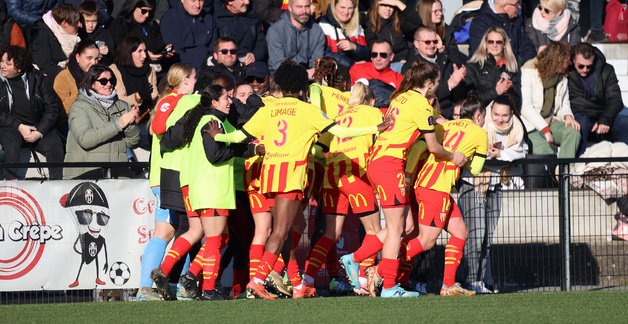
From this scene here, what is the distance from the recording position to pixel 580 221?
32.9 feet

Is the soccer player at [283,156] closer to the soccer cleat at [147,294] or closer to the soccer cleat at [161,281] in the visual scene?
the soccer cleat at [161,281]

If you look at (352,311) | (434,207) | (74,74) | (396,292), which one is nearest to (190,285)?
(352,311)

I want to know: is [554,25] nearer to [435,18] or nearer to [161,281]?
Result: [435,18]

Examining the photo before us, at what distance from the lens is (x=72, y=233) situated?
9133 mm

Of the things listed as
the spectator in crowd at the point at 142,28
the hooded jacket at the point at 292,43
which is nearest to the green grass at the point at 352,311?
the spectator in crowd at the point at 142,28

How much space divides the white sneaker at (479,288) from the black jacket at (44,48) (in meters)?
5.85

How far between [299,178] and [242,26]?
4729 millimetres

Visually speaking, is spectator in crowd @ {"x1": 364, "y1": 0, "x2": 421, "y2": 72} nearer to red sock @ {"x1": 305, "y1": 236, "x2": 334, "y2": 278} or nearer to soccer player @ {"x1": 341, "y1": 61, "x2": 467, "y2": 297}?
soccer player @ {"x1": 341, "y1": 61, "x2": 467, "y2": 297}

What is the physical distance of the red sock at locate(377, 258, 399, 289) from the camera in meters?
8.54

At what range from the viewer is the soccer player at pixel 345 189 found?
9.00 meters

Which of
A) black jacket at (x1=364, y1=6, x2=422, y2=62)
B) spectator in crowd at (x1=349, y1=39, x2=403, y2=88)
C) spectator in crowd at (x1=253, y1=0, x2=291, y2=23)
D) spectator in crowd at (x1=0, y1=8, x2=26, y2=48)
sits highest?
spectator in crowd at (x1=253, y1=0, x2=291, y2=23)

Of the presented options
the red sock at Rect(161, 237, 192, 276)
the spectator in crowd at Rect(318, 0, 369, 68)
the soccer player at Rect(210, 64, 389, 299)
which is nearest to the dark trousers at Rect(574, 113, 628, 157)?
the spectator in crowd at Rect(318, 0, 369, 68)

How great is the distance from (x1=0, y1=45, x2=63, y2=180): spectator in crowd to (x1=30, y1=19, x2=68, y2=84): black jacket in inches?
35.5

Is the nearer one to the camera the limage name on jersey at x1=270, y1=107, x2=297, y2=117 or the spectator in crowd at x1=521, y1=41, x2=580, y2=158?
the limage name on jersey at x1=270, y1=107, x2=297, y2=117
